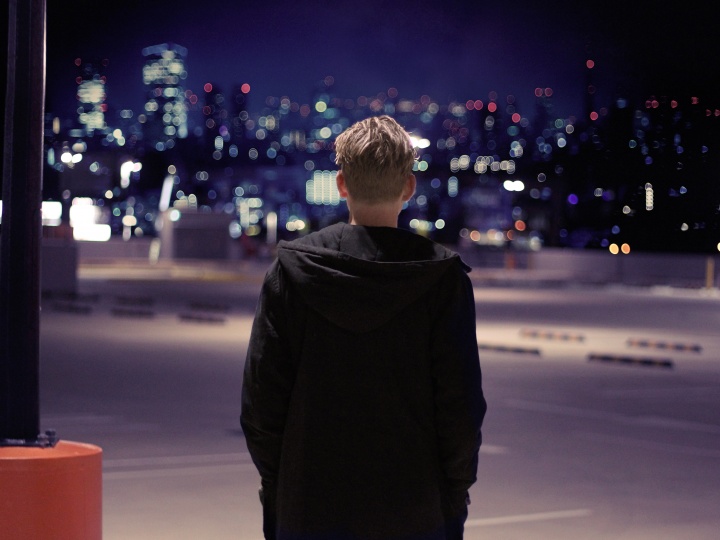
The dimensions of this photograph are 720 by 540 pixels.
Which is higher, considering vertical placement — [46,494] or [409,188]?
[409,188]

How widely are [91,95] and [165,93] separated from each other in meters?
120

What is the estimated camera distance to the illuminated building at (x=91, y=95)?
153ft

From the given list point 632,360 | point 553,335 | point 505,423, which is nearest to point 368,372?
point 505,423

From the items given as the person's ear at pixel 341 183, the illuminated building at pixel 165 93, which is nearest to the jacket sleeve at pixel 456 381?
the person's ear at pixel 341 183

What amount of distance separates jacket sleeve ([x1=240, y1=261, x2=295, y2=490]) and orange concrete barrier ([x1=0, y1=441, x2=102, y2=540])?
2.15 metres

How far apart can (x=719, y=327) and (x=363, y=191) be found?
24.5 m

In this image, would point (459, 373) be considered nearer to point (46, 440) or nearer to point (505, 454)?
point (46, 440)

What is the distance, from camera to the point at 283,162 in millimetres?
130250

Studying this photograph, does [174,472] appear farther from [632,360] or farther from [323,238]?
[632,360]

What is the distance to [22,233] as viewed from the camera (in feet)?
19.6

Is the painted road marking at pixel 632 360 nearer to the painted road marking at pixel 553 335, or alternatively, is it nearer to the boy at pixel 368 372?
the painted road marking at pixel 553 335

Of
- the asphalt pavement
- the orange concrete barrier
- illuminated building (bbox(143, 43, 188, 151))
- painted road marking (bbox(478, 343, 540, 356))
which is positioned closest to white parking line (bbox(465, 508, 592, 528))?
the asphalt pavement

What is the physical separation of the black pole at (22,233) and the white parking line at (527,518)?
10.3 feet

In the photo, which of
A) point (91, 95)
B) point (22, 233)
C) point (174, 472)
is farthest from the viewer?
point (91, 95)
